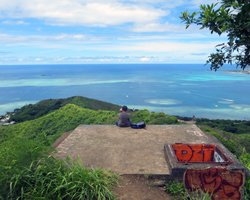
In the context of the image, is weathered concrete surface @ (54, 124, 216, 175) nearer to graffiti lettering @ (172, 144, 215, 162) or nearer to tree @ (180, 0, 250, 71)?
graffiti lettering @ (172, 144, 215, 162)

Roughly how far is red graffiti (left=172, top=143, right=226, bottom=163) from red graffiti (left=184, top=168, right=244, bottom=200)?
1.73m

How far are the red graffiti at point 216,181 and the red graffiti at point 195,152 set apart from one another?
5.69 ft

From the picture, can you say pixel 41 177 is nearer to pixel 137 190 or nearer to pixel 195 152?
pixel 137 190

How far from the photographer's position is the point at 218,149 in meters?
8.19

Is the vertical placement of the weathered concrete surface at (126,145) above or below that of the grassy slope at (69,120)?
above

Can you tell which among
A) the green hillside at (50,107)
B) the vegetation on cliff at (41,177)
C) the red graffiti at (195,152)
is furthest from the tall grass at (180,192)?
the green hillside at (50,107)

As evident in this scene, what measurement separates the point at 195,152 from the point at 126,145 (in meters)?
1.87

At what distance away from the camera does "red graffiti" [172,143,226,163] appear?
8445mm

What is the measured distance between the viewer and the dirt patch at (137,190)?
20.5ft

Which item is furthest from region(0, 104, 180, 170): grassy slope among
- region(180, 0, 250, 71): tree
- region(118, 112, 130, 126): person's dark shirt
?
region(180, 0, 250, 71): tree

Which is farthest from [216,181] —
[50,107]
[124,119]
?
[50,107]

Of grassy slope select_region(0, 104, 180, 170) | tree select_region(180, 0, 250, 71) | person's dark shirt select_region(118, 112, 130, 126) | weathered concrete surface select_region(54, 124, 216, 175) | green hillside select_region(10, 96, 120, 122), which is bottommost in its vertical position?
green hillside select_region(10, 96, 120, 122)

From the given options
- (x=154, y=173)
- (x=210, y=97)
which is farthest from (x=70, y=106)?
(x=210, y=97)

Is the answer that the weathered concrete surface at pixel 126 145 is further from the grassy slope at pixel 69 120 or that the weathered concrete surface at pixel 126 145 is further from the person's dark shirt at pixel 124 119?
the grassy slope at pixel 69 120
